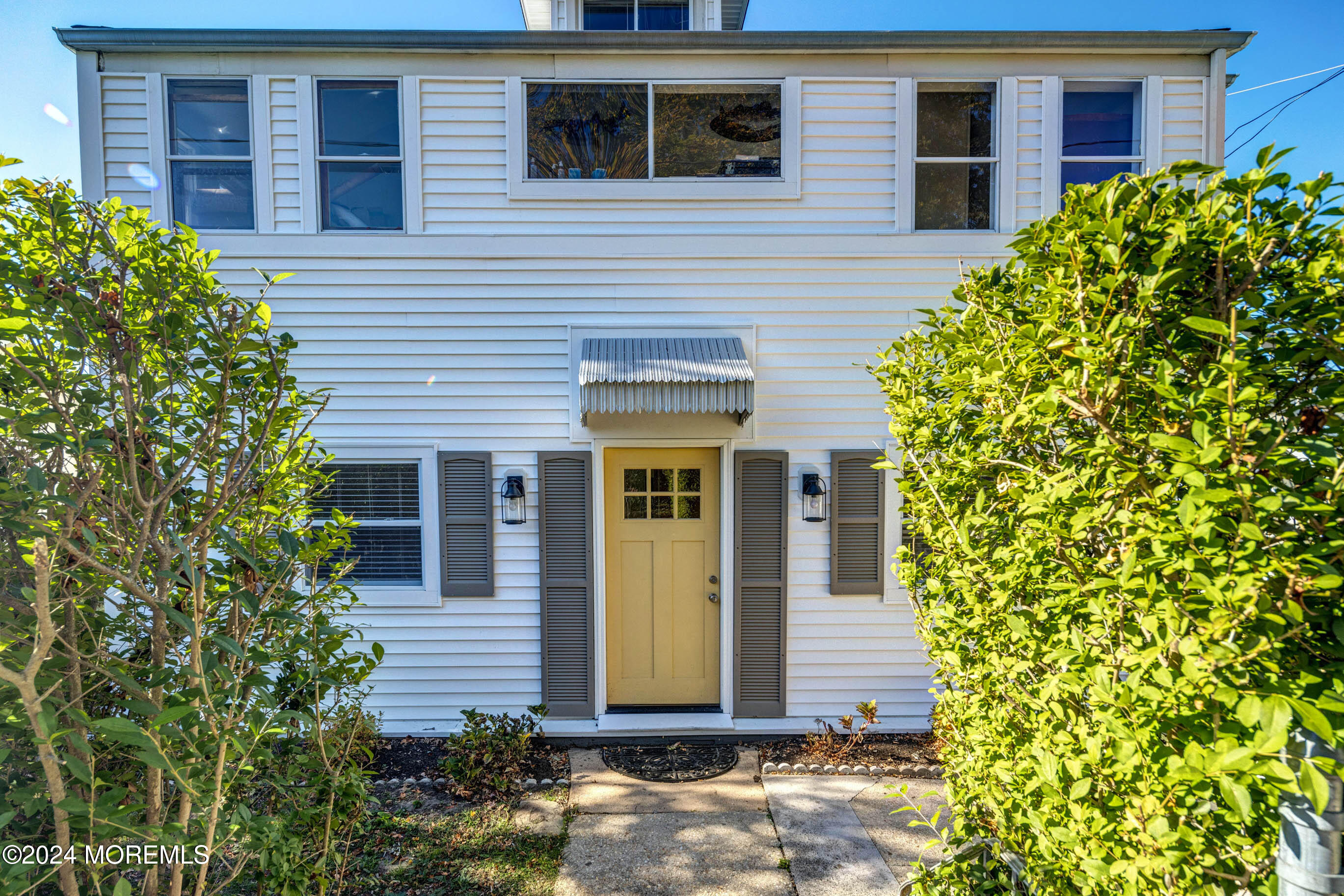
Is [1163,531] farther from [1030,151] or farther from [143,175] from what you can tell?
[143,175]

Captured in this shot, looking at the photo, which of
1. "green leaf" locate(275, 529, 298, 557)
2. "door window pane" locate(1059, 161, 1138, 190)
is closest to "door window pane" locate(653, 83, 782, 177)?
"door window pane" locate(1059, 161, 1138, 190)

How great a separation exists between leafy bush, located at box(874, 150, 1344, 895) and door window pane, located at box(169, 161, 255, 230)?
5.80m

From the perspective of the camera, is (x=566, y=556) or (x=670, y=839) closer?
(x=670, y=839)

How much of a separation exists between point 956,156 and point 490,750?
19.9 feet

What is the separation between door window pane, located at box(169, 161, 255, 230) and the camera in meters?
5.14

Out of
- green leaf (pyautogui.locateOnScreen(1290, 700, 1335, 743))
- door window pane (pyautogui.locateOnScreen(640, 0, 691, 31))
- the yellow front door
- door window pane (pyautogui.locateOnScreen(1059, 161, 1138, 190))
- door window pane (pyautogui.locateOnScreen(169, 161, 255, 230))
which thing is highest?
door window pane (pyautogui.locateOnScreen(640, 0, 691, 31))

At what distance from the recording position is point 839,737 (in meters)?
5.12

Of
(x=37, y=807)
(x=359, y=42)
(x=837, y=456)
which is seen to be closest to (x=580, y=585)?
(x=837, y=456)

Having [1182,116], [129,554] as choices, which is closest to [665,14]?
[1182,116]

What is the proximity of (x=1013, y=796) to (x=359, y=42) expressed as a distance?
20.7 feet

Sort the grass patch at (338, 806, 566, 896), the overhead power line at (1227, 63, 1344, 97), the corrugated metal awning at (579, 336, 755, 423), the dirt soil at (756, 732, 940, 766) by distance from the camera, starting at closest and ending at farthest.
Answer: the grass patch at (338, 806, 566, 896) → the corrugated metal awning at (579, 336, 755, 423) → the dirt soil at (756, 732, 940, 766) → the overhead power line at (1227, 63, 1344, 97)

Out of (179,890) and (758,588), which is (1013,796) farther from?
(758,588)

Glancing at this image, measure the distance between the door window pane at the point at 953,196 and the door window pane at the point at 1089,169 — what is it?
664 mm

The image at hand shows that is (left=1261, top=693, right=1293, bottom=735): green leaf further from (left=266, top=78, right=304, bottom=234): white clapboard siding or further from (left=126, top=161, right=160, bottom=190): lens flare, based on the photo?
(left=126, top=161, right=160, bottom=190): lens flare
